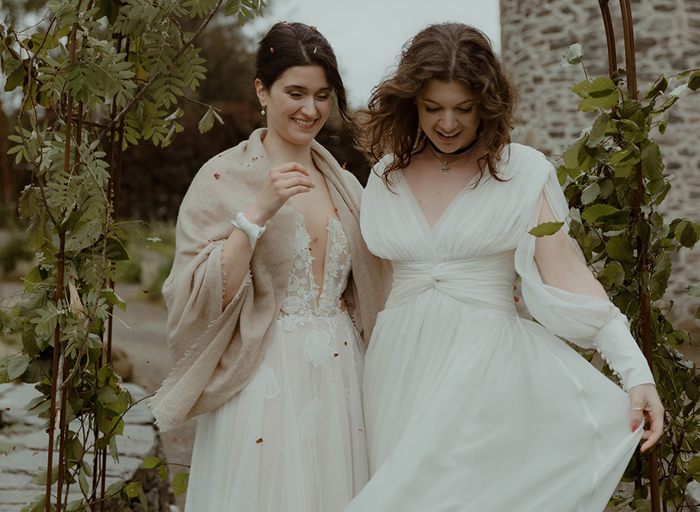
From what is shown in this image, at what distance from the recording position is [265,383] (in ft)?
6.64

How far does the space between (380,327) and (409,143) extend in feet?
1.82

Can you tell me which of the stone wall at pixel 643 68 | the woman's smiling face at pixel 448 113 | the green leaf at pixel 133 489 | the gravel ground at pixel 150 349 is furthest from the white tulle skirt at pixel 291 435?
the stone wall at pixel 643 68

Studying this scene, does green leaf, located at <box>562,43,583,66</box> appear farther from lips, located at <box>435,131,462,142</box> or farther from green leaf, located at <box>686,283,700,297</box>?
green leaf, located at <box>686,283,700,297</box>

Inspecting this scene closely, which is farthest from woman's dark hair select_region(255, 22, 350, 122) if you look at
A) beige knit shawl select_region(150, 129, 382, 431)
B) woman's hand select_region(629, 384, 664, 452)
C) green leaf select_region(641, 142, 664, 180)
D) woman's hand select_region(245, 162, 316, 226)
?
woman's hand select_region(629, 384, 664, 452)

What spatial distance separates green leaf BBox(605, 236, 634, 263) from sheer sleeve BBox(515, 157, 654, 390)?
259 mm

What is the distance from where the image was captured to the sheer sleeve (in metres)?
1.66

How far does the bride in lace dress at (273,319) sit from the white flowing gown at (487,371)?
0.13 m

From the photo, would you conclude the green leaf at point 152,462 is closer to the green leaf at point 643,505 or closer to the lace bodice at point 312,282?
the lace bodice at point 312,282

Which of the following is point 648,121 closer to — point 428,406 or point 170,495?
point 428,406

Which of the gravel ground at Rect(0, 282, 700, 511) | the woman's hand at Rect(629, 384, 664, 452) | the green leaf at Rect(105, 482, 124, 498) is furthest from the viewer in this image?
the gravel ground at Rect(0, 282, 700, 511)

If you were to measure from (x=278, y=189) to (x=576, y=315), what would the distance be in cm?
83

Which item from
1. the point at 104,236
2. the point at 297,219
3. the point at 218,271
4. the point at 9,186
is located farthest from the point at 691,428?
the point at 9,186

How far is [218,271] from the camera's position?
76.0 inches

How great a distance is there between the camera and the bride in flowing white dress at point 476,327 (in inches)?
65.3
